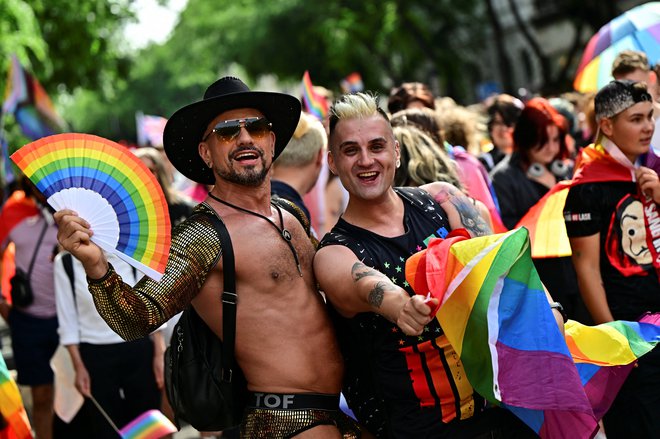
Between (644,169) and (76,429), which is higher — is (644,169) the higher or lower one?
the higher one

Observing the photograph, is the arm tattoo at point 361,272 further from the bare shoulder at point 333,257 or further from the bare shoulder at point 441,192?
the bare shoulder at point 441,192

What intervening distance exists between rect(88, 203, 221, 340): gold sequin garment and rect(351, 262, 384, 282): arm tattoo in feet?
1.74

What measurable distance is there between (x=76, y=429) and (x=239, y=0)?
110 ft

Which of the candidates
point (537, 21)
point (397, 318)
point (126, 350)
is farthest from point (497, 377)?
point (537, 21)

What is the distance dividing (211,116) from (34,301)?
4.26m

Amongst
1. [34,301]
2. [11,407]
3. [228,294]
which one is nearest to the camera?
[228,294]

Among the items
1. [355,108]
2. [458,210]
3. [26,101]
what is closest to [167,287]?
[355,108]

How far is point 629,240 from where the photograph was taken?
526cm

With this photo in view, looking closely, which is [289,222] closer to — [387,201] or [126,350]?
[387,201]

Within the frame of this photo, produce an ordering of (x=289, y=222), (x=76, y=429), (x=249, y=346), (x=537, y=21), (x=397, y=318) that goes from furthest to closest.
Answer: (x=537, y=21) → (x=76, y=429) → (x=289, y=222) → (x=249, y=346) → (x=397, y=318)

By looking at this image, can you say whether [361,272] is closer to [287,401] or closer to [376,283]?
[376,283]

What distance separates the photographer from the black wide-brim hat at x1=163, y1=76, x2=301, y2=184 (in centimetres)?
414

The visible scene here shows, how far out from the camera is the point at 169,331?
6840 millimetres

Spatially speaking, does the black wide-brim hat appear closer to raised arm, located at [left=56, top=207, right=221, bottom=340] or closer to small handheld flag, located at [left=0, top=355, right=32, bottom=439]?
raised arm, located at [left=56, top=207, right=221, bottom=340]
